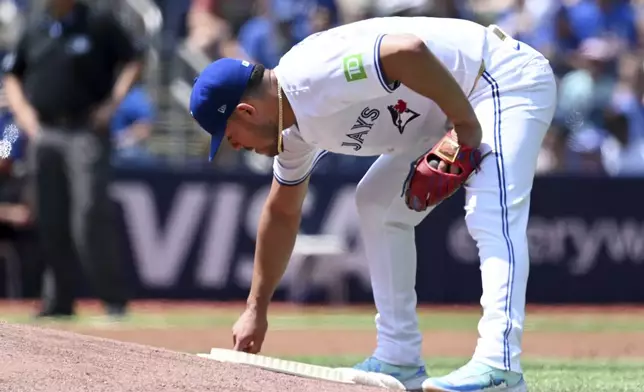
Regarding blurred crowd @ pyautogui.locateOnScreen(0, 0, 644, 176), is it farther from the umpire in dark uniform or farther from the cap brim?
the cap brim

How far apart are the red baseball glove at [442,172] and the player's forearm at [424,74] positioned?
14 cm

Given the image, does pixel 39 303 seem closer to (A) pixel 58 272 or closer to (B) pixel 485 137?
(A) pixel 58 272

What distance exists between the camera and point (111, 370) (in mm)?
4910

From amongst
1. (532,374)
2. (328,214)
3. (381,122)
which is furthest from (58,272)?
(381,122)

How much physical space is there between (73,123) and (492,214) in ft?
22.9

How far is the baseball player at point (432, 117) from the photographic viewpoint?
4.81 m

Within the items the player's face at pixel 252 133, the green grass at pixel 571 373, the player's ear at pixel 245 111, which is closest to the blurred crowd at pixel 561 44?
the green grass at pixel 571 373

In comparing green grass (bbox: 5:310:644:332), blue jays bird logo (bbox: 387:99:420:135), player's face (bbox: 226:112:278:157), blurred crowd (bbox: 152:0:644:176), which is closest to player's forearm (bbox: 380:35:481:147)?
blue jays bird logo (bbox: 387:99:420:135)

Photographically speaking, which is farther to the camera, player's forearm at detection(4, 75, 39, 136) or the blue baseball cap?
player's forearm at detection(4, 75, 39, 136)

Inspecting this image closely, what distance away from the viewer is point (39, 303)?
12.5 meters

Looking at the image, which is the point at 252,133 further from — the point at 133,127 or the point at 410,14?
A: the point at 410,14

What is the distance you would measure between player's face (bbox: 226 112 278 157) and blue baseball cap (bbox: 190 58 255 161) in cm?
5

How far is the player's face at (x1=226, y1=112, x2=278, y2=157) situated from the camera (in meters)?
4.99

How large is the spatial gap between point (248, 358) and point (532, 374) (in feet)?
6.19
